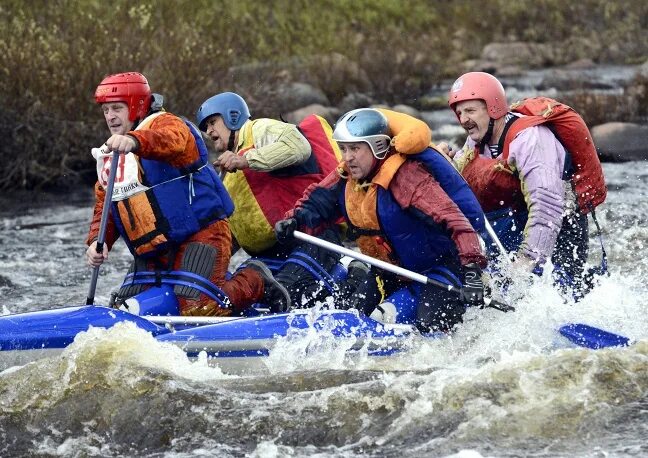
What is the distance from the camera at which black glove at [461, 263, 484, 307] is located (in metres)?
6.43

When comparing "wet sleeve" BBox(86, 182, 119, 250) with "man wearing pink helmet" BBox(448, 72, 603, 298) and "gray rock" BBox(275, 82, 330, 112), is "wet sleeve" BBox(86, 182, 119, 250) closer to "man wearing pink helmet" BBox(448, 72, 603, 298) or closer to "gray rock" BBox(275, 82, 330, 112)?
"man wearing pink helmet" BBox(448, 72, 603, 298)

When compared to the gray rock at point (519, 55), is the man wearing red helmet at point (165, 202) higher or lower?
higher

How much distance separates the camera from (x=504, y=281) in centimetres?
714

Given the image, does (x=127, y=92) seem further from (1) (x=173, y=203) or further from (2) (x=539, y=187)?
(2) (x=539, y=187)

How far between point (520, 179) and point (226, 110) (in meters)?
2.00

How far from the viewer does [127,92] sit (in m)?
7.16

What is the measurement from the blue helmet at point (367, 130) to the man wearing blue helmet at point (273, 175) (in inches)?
45.1

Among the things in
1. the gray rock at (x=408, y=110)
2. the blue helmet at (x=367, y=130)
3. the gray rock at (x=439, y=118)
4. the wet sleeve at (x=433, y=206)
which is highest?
the blue helmet at (x=367, y=130)

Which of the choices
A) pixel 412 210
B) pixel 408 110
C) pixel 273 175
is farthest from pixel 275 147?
pixel 408 110

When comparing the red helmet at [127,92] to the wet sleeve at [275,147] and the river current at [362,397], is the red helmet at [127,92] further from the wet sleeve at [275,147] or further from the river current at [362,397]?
the river current at [362,397]

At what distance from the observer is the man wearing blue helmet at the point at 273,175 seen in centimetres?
784

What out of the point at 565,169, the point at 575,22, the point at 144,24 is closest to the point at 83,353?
the point at 565,169

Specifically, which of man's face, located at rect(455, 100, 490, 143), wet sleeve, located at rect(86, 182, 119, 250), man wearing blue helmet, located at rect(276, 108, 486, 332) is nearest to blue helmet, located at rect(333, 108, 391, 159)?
man wearing blue helmet, located at rect(276, 108, 486, 332)

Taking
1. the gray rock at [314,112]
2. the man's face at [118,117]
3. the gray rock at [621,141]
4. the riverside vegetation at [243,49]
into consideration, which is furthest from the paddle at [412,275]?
the gray rock at [314,112]
